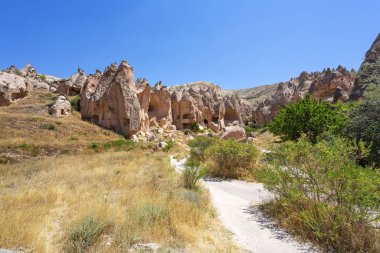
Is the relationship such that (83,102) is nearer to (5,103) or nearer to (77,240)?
(5,103)

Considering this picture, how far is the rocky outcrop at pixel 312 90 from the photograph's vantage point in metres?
48.2

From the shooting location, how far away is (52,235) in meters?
4.43

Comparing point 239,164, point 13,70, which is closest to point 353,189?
point 239,164

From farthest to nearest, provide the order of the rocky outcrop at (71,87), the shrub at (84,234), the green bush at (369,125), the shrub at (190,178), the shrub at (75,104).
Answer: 1. the rocky outcrop at (71,87)
2. the shrub at (75,104)
3. the green bush at (369,125)
4. the shrub at (190,178)
5. the shrub at (84,234)

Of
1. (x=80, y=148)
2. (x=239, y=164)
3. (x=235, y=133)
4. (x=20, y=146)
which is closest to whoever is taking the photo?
(x=239, y=164)

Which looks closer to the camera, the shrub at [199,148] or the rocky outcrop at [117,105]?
the shrub at [199,148]

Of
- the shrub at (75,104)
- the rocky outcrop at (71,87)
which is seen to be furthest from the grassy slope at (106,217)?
the rocky outcrop at (71,87)

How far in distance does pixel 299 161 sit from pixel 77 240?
4.47 metres

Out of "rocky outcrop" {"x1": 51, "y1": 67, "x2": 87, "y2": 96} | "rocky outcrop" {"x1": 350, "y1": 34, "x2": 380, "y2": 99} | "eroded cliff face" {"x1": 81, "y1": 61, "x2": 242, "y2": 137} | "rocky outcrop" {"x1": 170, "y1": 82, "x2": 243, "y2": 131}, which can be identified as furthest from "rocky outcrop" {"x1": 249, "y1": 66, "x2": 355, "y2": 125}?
"rocky outcrop" {"x1": 51, "y1": 67, "x2": 87, "y2": 96}

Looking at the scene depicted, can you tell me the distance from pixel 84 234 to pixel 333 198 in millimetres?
4404

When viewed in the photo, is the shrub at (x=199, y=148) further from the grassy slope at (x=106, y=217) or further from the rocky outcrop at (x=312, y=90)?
the rocky outcrop at (x=312, y=90)

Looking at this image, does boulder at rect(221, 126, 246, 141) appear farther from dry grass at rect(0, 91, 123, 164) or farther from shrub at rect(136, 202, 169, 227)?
shrub at rect(136, 202, 169, 227)

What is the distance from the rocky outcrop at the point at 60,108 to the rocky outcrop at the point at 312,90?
34508 millimetres

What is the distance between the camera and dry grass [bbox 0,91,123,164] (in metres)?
20.4
